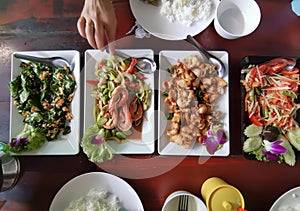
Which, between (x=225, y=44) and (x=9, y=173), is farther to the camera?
(x=225, y=44)

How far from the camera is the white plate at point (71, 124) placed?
142cm

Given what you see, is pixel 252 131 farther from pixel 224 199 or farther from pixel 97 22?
pixel 97 22

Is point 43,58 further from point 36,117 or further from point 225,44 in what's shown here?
point 225,44

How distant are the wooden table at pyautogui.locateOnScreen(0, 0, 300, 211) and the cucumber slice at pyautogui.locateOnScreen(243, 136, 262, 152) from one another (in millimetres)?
60

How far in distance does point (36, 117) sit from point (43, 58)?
0.22 meters

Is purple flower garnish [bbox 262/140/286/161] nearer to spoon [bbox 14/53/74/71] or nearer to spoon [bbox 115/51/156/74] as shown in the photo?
spoon [bbox 115/51/156/74]

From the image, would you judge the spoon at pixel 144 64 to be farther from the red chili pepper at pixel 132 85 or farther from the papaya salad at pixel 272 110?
the papaya salad at pixel 272 110

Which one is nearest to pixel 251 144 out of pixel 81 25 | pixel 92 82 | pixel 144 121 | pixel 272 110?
pixel 272 110

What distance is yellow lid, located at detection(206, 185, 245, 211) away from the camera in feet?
4.34

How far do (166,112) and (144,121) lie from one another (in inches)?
3.4

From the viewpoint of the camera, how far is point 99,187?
1435 mm

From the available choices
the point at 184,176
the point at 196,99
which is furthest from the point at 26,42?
the point at 184,176

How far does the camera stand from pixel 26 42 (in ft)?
4.99

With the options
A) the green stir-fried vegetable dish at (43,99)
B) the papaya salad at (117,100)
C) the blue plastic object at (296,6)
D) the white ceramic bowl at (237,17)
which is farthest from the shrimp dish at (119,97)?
the blue plastic object at (296,6)
